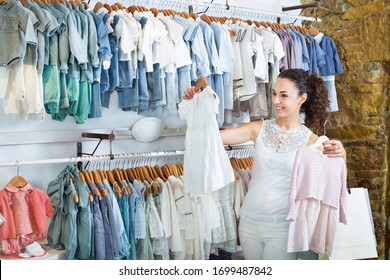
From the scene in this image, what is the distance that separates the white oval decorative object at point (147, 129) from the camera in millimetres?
3117

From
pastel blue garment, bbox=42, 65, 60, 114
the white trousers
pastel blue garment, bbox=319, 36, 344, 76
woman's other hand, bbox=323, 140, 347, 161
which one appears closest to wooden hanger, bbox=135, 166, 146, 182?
pastel blue garment, bbox=42, 65, 60, 114

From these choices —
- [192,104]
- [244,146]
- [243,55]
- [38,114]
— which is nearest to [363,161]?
[244,146]

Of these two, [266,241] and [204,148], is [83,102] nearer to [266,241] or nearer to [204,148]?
[204,148]

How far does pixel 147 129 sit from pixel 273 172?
993 millimetres

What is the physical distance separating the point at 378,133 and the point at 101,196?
184 cm

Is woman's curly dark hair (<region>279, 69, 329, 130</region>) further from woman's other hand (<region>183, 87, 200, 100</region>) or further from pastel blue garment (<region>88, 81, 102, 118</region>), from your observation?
pastel blue garment (<region>88, 81, 102, 118</region>)

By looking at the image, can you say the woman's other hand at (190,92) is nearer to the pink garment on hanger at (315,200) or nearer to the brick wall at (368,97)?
the pink garment on hanger at (315,200)

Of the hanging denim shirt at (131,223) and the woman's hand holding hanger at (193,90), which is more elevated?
the woman's hand holding hanger at (193,90)

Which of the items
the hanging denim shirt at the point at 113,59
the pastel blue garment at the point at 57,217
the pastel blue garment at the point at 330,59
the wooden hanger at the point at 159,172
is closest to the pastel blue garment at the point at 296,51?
the pastel blue garment at the point at 330,59

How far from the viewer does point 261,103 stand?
3.24m

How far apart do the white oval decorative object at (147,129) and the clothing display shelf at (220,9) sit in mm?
654

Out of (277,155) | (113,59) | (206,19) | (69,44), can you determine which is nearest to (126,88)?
(113,59)
